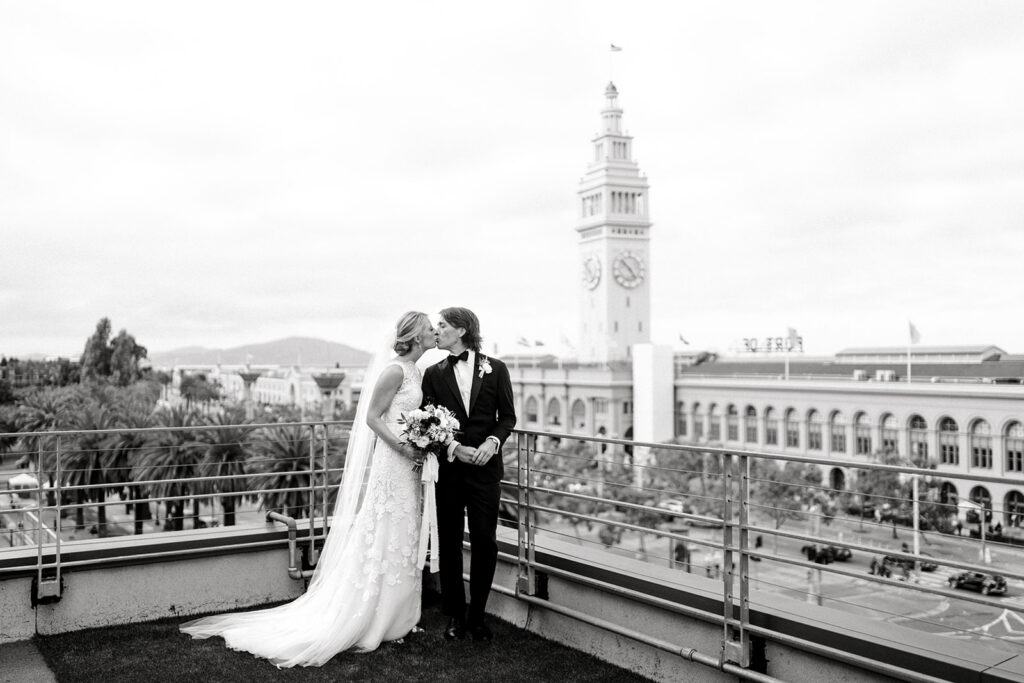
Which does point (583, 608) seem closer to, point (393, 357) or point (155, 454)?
point (393, 357)

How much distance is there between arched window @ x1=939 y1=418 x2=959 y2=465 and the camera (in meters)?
58.0

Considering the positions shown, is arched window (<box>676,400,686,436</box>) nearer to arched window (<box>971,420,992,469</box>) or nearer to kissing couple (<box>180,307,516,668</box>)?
arched window (<box>971,420,992,469</box>)

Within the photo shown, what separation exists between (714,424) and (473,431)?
76.4 m

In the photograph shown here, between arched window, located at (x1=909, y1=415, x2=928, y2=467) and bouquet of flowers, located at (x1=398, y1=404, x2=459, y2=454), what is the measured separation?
60559 mm

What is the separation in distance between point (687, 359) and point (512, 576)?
94254 millimetres

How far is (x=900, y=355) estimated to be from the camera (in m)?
79.1

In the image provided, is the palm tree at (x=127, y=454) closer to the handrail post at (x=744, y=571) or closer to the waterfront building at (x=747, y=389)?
the handrail post at (x=744, y=571)

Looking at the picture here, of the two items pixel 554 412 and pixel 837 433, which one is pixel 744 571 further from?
pixel 554 412

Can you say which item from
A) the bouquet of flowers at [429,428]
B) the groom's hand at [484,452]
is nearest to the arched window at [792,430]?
the groom's hand at [484,452]

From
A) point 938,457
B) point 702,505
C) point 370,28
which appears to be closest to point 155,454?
point 370,28

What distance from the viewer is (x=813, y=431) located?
225 feet

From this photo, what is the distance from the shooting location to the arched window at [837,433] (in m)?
66.1

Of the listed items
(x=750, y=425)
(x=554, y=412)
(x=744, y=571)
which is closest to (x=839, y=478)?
(x=750, y=425)

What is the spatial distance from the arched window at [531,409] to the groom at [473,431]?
92.5 meters
